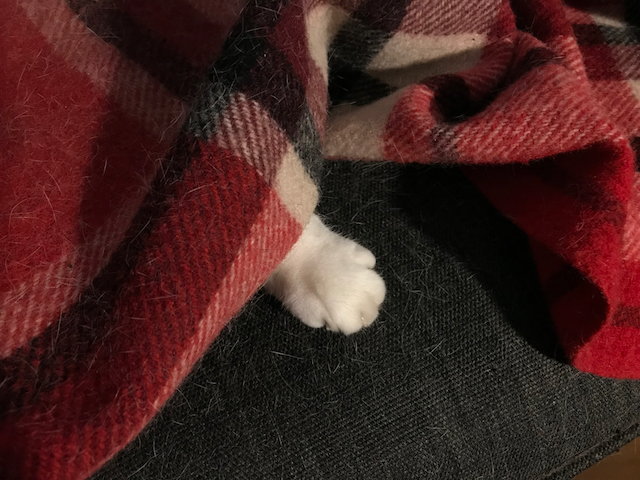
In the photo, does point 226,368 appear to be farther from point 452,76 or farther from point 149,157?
point 452,76

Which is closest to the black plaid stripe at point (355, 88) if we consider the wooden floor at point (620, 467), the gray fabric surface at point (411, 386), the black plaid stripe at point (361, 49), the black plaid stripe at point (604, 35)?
the black plaid stripe at point (361, 49)

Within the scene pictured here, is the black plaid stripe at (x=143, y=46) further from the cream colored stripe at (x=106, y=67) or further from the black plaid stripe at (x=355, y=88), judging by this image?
the black plaid stripe at (x=355, y=88)

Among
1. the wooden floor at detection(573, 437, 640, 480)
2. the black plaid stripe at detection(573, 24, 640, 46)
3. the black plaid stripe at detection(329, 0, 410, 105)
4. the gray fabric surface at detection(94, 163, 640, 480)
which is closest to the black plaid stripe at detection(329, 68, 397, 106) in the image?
the black plaid stripe at detection(329, 0, 410, 105)

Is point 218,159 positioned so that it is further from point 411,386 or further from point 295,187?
point 411,386

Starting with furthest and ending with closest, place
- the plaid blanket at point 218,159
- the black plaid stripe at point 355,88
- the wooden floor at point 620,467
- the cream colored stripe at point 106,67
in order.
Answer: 1. the wooden floor at point 620,467
2. the black plaid stripe at point 355,88
3. the cream colored stripe at point 106,67
4. the plaid blanket at point 218,159

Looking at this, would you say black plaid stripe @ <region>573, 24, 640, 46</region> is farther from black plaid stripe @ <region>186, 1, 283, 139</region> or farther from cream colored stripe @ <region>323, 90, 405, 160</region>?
black plaid stripe @ <region>186, 1, 283, 139</region>

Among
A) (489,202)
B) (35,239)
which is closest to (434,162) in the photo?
(489,202)
